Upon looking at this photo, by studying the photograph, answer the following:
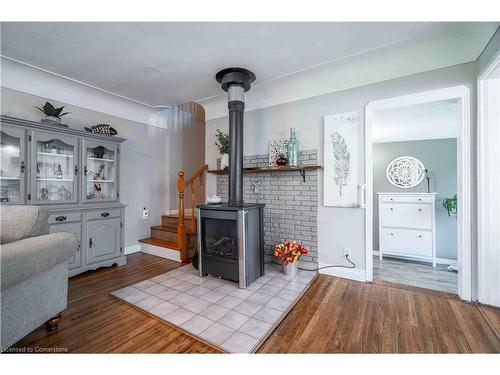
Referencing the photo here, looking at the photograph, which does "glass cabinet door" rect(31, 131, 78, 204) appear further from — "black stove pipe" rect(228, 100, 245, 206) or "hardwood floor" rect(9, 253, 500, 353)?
"black stove pipe" rect(228, 100, 245, 206)

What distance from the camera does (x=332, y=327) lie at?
1604mm

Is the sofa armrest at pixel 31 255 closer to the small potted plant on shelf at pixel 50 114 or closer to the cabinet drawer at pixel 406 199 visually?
the small potted plant on shelf at pixel 50 114

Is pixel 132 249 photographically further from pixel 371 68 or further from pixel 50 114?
pixel 371 68

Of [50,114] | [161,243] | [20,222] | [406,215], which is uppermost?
[50,114]

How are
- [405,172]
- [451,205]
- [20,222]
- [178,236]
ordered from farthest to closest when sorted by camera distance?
[405,172] → [451,205] → [178,236] → [20,222]

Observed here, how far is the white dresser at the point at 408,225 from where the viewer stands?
369 centimetres

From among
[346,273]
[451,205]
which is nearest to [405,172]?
[451,205]

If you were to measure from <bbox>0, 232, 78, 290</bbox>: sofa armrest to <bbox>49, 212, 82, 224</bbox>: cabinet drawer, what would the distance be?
3.81 feet

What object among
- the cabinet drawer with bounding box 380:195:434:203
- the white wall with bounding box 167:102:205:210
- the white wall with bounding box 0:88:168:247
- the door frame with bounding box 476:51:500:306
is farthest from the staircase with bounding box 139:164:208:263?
the cabinet drawer with bounding box 380:195:434:203

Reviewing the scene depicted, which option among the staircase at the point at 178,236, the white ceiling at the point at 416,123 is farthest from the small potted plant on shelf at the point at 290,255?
the white ceiling at the point at 416,123

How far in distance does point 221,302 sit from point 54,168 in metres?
2.40

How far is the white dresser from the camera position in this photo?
3.69 metres
